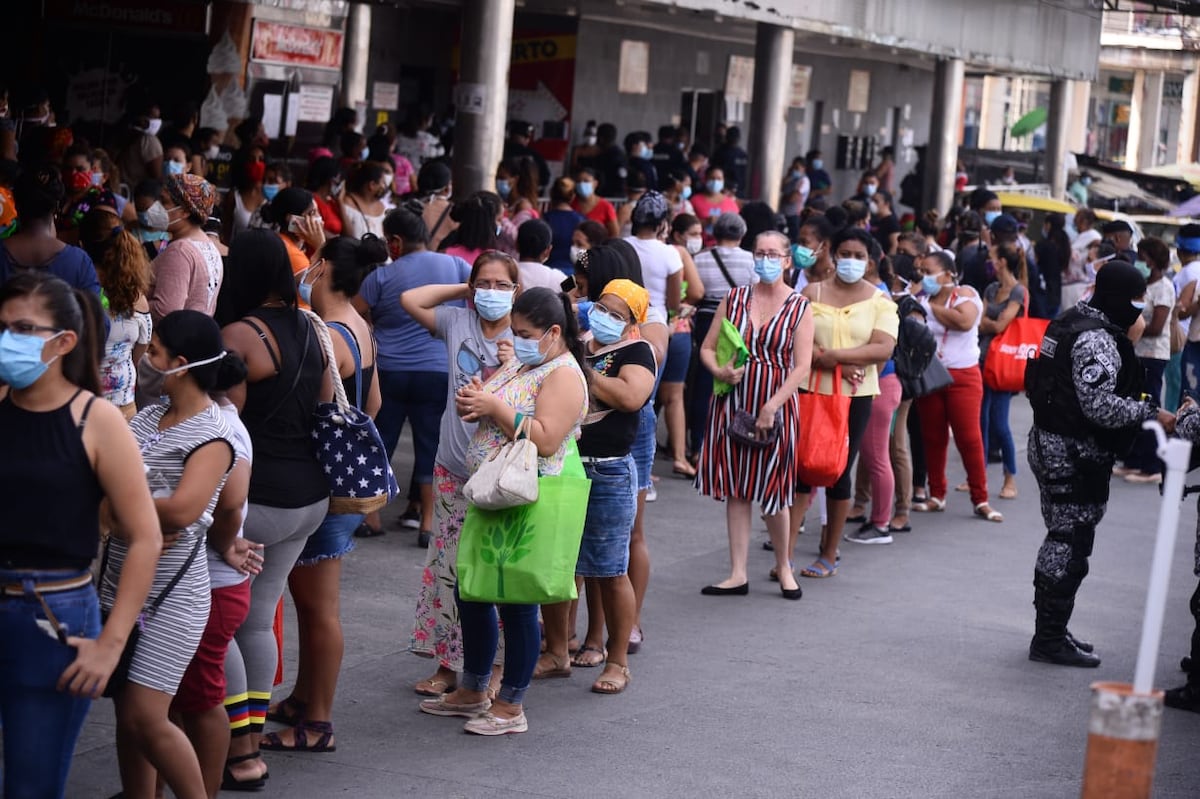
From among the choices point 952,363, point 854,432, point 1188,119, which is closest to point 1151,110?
point 1188,119

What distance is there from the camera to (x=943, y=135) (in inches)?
1037

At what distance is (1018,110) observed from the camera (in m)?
62.7

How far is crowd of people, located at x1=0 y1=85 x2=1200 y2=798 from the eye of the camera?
4359 millimetres

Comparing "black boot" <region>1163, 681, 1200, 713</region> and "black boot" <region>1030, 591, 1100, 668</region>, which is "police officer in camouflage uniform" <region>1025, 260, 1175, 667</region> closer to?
"black boot" <region>1030, 591, 1100, 668</region>

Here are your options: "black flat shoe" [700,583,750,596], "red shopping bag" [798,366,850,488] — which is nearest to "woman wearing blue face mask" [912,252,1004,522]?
"red shopping bag" [798,366,850,488]

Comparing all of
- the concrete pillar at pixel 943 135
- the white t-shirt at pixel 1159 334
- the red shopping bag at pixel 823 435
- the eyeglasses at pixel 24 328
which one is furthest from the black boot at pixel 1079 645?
the concrete pillar at pixel 943 135

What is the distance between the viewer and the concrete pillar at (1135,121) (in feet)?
203

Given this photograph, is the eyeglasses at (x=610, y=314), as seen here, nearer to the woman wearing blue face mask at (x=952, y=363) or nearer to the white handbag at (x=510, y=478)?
the white handbag at (x=510, y=478)

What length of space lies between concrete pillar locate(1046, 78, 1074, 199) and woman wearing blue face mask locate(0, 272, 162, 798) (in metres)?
28.0

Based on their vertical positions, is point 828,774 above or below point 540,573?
below

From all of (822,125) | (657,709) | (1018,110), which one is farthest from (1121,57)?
(657,709)

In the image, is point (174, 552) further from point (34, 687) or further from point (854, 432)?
point (854, 432)

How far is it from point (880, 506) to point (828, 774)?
14.8ft

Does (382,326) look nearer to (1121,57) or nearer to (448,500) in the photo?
(448,500)
